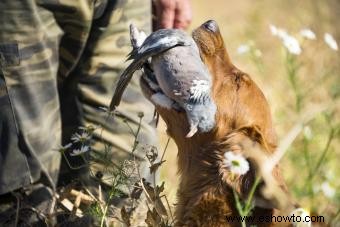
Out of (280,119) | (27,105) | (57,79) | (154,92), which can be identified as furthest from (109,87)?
(154,92)

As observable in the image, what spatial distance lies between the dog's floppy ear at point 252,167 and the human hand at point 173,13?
1.56 m

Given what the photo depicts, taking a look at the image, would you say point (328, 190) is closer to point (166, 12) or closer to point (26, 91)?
point (26, 91)

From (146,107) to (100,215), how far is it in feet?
3.86

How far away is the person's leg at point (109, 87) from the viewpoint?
15.2 feet

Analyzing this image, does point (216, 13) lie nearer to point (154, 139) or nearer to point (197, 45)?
point (154, 139)

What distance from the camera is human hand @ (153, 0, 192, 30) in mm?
4902

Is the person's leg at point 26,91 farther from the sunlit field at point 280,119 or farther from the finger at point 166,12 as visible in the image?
the finger at point 166,12

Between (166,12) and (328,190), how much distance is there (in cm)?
209

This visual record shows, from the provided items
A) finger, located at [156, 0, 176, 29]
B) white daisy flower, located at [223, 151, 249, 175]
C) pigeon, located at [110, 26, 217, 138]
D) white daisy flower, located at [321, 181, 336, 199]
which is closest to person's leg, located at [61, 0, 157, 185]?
finger, located at [156, 0, 176, 29]

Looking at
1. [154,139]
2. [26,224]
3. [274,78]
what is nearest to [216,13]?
[274,78]

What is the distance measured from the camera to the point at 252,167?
3.36 metres

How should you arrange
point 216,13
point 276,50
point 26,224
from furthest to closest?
point 216,13 → point 276,50 → point 26,224

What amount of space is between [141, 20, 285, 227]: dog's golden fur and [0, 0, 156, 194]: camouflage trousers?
36.5 inches

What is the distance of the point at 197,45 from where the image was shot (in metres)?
3.56
